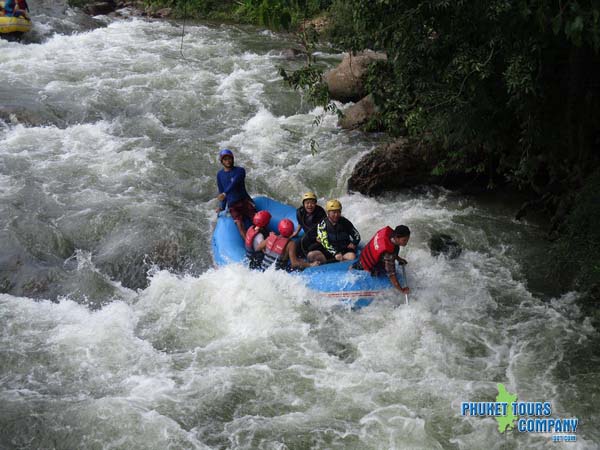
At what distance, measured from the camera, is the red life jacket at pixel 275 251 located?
728 centimetres

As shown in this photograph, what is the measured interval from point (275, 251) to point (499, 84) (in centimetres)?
308

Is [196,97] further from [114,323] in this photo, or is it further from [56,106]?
[114,323]

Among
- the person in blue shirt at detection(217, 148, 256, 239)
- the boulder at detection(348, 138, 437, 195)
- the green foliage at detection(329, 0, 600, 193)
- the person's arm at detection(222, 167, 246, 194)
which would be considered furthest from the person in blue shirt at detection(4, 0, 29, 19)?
the green foliage at detection(329, 0, 600, 193)

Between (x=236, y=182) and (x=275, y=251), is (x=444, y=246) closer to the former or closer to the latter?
(x=275, y=251)

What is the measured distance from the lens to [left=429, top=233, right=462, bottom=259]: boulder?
813cm

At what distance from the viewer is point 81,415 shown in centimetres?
559

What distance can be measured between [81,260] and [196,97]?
598 centimetres

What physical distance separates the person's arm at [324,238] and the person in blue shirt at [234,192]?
1.29 m

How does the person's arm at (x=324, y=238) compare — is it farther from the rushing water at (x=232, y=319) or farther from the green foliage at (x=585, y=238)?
the green foliage at (x=585, y=238)

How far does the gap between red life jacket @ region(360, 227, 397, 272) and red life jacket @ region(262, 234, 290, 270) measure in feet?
3.03

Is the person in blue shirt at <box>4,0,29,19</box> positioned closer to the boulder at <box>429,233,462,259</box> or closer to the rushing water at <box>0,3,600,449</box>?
the rushing water at <box>0,3,600,449</box>

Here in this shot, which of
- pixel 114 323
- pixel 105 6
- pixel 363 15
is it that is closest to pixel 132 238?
pixel 114 323

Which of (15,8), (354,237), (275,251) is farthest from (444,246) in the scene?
(15,8)

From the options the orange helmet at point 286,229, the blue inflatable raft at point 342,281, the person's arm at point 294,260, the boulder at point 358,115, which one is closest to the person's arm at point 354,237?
the blue inflatable raft at point 342,281
